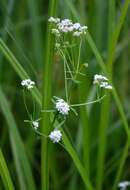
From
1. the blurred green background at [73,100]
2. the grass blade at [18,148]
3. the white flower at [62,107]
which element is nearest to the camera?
the white flower at [62,107]

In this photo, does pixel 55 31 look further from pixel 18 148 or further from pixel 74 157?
pixel 18 148

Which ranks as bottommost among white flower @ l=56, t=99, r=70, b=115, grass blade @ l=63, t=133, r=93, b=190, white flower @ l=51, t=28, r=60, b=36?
grass blade @ l=63, t=133, r=93, b=190

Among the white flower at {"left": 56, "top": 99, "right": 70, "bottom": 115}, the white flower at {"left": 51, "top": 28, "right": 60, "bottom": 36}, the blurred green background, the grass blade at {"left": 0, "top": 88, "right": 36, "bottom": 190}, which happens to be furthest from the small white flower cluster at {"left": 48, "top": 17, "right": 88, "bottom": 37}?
the blurred green background

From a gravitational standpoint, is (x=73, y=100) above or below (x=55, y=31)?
above

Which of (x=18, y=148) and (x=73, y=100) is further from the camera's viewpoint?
(x=73, y=100)

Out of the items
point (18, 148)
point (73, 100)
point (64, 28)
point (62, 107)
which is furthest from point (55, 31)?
point (73, 100)

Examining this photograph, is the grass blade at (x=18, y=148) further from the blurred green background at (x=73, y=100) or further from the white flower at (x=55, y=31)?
the white flower at (x=55, y=31)

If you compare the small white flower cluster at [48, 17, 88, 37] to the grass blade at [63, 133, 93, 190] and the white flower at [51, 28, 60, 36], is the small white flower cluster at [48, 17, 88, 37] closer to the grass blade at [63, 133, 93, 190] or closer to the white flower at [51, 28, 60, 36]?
the white flower at [51, 28, 60, 36]

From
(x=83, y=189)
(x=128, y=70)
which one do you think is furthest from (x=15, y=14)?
(x=83, y=189)

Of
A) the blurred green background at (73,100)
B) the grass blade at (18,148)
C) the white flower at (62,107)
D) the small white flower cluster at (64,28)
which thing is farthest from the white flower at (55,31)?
the blurred green background at (73,100)

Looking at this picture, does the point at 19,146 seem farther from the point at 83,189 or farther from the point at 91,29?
the point at 91,29

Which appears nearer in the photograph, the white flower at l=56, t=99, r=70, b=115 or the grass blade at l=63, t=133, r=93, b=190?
the white flower at l=56, t=99, r=70, b=115
